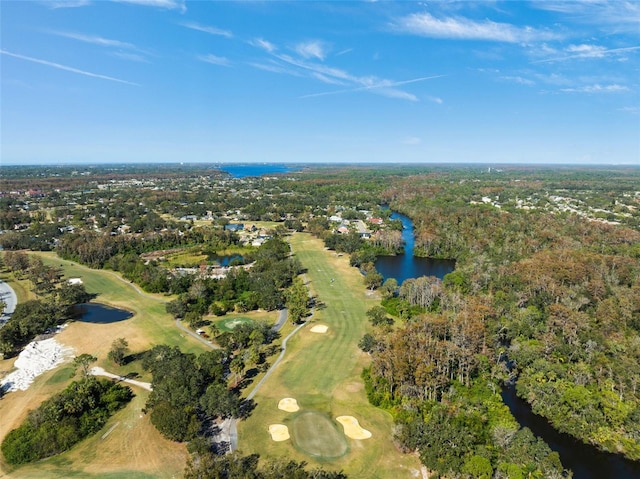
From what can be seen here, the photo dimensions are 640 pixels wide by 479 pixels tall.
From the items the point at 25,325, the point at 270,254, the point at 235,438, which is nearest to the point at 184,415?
the point at 235,438

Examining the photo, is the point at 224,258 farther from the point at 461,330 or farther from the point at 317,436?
the point at 317,436

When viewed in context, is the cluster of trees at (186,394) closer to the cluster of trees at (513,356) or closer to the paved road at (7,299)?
the cluster of trees at (513,356)

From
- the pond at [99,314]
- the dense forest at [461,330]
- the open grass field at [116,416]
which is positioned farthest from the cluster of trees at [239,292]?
the pond at [99,314]

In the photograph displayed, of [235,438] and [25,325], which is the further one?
[25,325]

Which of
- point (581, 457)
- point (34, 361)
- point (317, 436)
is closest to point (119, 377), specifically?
point (34, 361)

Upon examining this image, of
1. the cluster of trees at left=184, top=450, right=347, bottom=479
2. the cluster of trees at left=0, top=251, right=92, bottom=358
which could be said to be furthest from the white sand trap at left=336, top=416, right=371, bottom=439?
the cluster of trees at left=0, top=251, right=92, bottom=358

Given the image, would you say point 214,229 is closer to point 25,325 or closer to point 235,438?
point 25,325

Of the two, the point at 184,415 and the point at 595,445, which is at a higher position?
the point at 184,415
